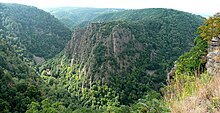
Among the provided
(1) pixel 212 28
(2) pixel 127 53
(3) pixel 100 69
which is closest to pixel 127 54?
(2) pixel 127 53

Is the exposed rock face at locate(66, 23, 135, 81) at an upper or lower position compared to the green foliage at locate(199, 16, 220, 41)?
lower

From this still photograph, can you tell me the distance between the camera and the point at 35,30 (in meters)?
136

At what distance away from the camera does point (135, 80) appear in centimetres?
6450

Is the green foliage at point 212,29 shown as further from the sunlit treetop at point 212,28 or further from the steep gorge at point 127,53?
the steep gorge at point 127,53

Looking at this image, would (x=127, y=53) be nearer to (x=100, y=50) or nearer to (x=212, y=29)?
(x=100, y=50)

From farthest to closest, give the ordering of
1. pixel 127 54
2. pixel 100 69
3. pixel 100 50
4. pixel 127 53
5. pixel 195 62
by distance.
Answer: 1. pixel 127 53
2. pixel 127 54
3. pixel 100 50
4. pixel 100 69
5. pixel 195 62

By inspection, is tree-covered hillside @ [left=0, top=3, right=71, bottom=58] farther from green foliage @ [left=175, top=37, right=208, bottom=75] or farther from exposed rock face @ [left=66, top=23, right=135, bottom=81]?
green foliage @ [left=175, top=37, right=208, bottom=75]

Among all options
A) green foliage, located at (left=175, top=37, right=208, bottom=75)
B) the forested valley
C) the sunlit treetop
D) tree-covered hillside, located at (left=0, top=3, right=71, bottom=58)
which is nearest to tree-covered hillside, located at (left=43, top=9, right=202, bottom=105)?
the forested valley

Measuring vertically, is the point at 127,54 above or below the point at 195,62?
below

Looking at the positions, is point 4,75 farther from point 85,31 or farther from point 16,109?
point 85,31

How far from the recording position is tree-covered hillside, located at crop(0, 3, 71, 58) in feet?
380

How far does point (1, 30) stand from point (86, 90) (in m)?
74.3

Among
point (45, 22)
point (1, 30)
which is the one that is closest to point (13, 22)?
point (1, 30)

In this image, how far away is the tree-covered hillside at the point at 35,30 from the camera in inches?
4563
